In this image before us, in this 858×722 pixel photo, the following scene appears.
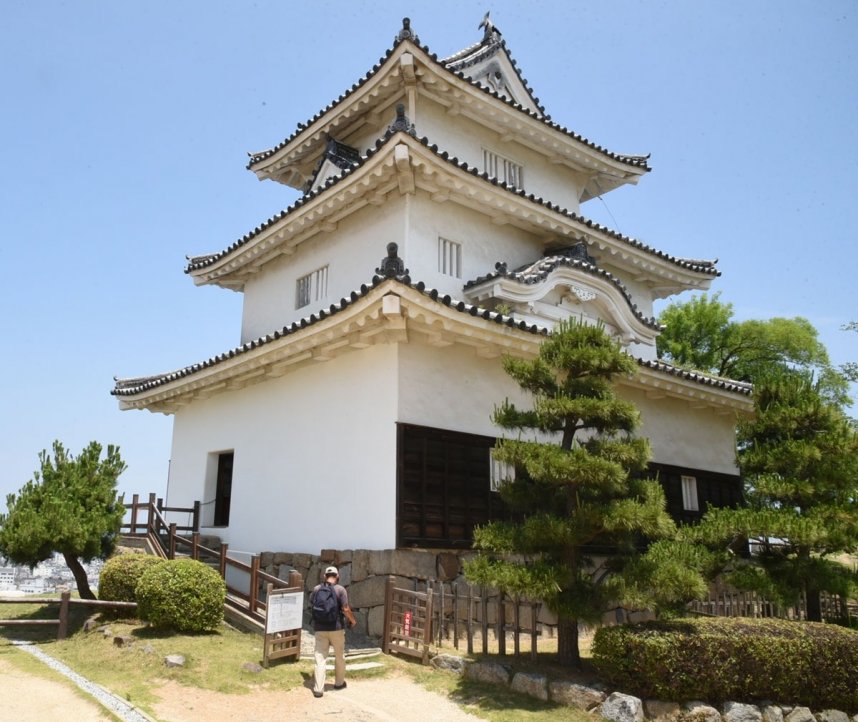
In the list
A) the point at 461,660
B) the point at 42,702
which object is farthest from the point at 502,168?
the point at 42,702

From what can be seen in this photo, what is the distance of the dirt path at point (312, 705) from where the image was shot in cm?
752

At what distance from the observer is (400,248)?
43.8 feet

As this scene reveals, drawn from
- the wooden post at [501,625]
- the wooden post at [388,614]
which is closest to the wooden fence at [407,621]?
the wooden post at [388,614]

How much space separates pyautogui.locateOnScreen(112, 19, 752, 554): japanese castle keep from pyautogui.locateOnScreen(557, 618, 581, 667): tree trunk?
2.83 meters

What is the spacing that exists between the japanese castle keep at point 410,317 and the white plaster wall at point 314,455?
41 mm

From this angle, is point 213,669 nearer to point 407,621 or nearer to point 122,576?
point 407,621

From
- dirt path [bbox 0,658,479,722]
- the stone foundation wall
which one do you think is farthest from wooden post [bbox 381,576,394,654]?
dirt path [bbox 0,658,479,722]

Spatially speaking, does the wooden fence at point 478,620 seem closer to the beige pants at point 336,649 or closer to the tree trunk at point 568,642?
the tree trunk at point 568,642

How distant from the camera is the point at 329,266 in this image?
1540 centimetres

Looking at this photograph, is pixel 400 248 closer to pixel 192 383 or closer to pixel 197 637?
pixel 192 383

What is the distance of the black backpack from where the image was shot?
848cm

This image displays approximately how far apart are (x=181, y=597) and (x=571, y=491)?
5.90 m

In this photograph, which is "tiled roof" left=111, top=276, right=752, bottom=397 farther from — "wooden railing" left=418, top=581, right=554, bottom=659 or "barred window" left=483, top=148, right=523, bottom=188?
"barred window" left=483, top=148, right=523, bottom=188

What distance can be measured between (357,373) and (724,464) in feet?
32.2
